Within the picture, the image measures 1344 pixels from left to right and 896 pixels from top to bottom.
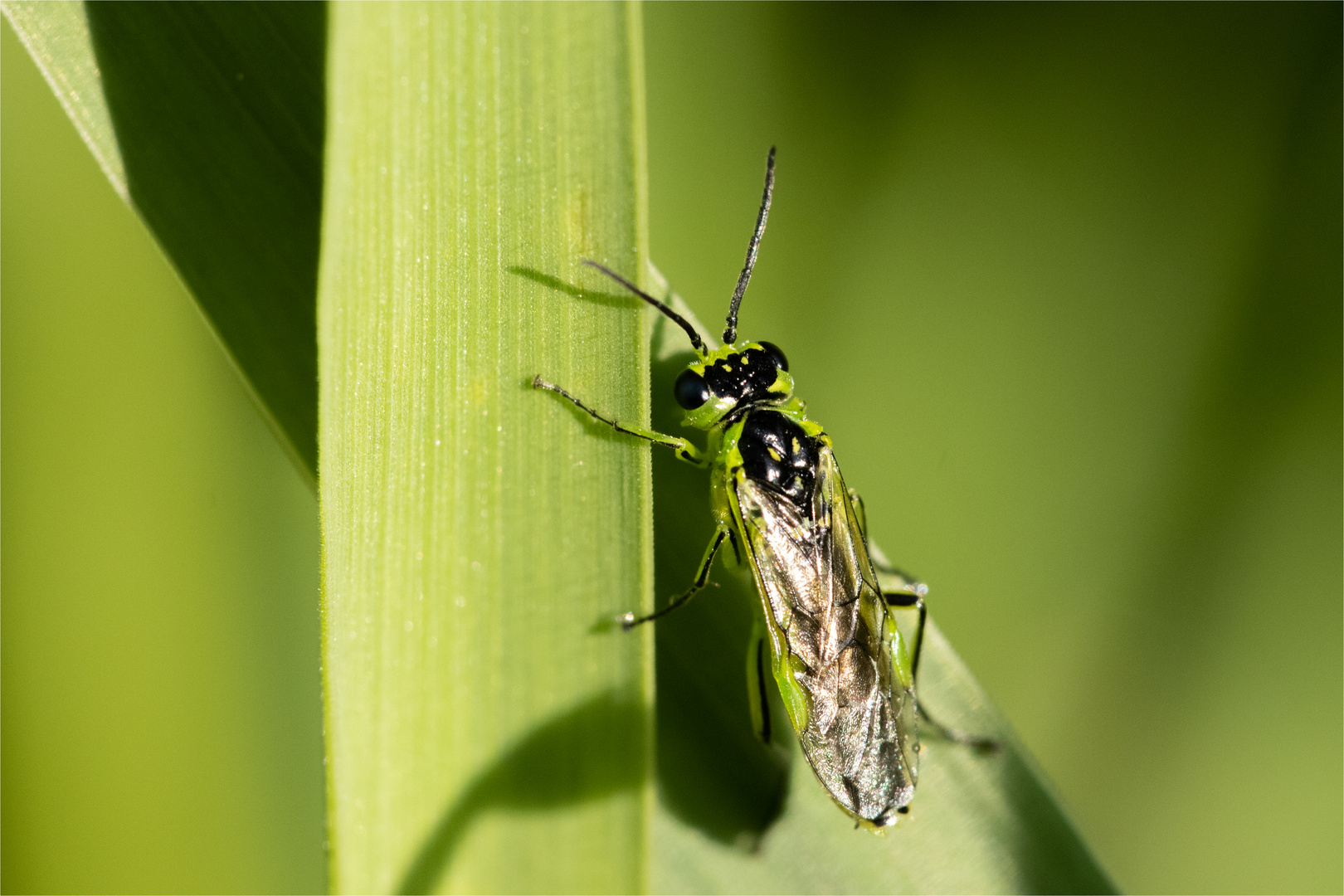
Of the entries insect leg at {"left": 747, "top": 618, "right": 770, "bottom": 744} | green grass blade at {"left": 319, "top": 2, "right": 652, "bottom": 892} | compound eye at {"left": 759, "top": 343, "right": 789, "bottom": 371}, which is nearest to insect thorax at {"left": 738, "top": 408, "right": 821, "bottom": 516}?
compound eye at {"left": 759, "top": 343, "right": 789, "bottom": 371}

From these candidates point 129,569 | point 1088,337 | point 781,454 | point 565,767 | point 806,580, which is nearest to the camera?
point 565,767

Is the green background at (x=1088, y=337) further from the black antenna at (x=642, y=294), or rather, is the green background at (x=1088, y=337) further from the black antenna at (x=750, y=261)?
the black antenna at (x=642, y=294)

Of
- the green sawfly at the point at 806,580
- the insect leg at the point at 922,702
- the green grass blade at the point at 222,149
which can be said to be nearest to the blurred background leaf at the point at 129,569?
the green grass blade at the point at 222,149

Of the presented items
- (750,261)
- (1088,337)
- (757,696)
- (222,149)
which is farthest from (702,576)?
(1088,337)

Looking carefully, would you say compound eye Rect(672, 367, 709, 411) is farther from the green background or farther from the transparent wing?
the green background

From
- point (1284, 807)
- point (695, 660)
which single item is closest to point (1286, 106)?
point (1284, 807)

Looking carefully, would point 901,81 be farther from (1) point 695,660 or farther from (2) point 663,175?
(1) point 695,660

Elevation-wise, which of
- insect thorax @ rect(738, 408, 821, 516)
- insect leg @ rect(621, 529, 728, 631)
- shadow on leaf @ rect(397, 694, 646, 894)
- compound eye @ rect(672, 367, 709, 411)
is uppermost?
compound eye @ rect(672, 367, 709, 411)

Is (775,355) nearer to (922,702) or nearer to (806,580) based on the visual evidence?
(806,580)
